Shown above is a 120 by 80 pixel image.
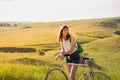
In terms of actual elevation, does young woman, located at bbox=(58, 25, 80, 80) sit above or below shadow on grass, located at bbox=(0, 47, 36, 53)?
above

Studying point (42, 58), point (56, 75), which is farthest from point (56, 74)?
point (42, 58)

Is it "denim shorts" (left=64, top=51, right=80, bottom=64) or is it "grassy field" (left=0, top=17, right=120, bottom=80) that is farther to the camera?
"grassy field" (left=0, top=17, right=120, bottom=80)

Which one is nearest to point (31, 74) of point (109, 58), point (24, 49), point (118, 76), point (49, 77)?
point (49, 77)

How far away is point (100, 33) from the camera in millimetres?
102125

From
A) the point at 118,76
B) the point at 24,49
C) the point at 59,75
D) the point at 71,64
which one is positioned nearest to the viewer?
the point at 71,64

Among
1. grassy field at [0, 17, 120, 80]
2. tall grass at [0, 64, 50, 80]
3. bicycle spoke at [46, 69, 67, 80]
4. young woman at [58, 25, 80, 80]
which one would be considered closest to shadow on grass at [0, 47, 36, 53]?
grassy field at [0, 17, 120, 80]

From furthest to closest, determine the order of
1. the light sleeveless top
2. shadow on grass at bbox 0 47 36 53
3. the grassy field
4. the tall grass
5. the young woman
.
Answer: shadow on grass at bbox 0 47 36 53, the grassy field, the tall grass, the light sleeveless top, the young woman

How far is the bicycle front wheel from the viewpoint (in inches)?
400

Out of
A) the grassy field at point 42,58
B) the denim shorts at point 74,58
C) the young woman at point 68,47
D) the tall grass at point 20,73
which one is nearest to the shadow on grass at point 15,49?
the grassy field at point 42,58

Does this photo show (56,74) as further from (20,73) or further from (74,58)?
(20,73)

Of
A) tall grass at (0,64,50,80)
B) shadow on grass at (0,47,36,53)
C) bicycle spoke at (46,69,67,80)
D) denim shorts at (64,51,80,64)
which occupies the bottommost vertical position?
shadow on grass at (0,47,36,53)

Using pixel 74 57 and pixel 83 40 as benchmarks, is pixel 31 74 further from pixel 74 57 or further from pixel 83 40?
pixel 83 40

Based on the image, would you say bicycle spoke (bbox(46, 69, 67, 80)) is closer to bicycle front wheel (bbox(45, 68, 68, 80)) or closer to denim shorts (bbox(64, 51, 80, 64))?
bicycle front wheel (bbox(45, 68, 68, 80))

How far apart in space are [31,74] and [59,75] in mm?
2265
